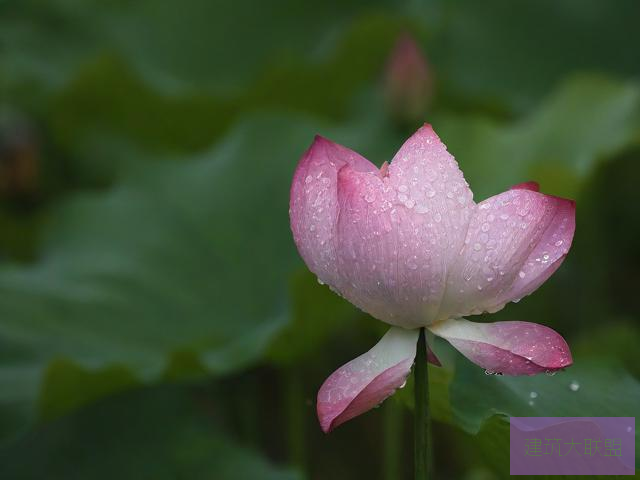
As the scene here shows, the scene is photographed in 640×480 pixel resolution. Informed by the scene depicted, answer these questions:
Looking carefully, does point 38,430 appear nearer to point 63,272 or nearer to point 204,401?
point 63,272

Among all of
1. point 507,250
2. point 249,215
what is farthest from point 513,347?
point 249,215

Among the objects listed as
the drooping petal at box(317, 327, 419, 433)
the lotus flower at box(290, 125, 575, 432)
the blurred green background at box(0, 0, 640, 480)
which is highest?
the blurred green background at box(0, 0, 640, 480)

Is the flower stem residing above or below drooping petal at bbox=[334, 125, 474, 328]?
below

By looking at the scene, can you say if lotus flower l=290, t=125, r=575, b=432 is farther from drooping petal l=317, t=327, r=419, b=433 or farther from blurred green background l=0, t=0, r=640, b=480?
blurred green background l=0, t=0, r=640, b=480
